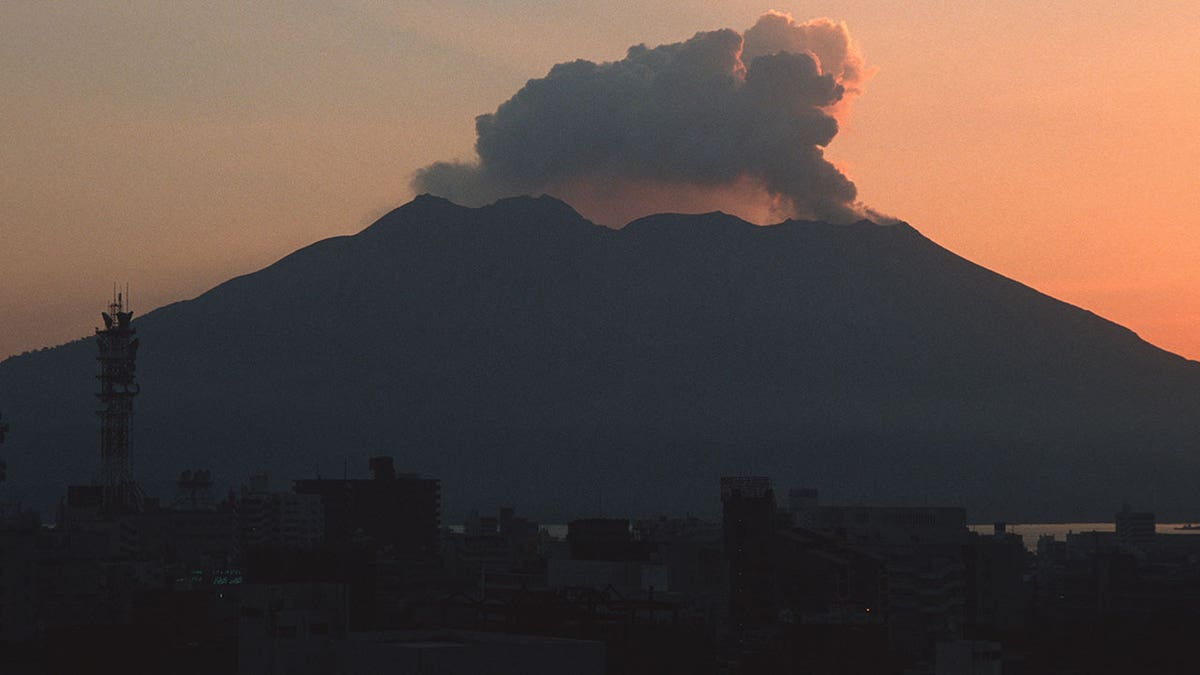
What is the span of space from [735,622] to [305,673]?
82.0m

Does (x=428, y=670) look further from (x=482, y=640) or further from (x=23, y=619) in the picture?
(x=23, y=619)

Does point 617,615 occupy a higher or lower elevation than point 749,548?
lower

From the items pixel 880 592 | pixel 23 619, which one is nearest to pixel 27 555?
pixel 23 619

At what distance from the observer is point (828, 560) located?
168 metres

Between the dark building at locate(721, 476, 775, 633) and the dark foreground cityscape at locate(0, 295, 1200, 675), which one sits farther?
the dark building at locate(721, 476, 775, 633)

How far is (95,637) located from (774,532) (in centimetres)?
6038

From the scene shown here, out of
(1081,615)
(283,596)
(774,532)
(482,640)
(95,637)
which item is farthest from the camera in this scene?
(1081,615)

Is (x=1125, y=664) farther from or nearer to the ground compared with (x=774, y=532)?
nearer to the ground

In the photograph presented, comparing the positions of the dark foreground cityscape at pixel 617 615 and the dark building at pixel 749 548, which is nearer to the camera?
the dark foreground cityscape at pixel 617 615

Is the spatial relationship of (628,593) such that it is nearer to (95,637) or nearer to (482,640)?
(95,637)

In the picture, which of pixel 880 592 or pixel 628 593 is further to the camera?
pixel 880 592

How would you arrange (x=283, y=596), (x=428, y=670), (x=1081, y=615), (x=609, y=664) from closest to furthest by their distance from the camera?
(x=428, y=670) → (x=283, y=596) → (x=609, y=664) → (x=1081, y=615)

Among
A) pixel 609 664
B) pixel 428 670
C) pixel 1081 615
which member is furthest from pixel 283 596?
pixel 1081 615

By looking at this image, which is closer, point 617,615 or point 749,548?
point 617,615
